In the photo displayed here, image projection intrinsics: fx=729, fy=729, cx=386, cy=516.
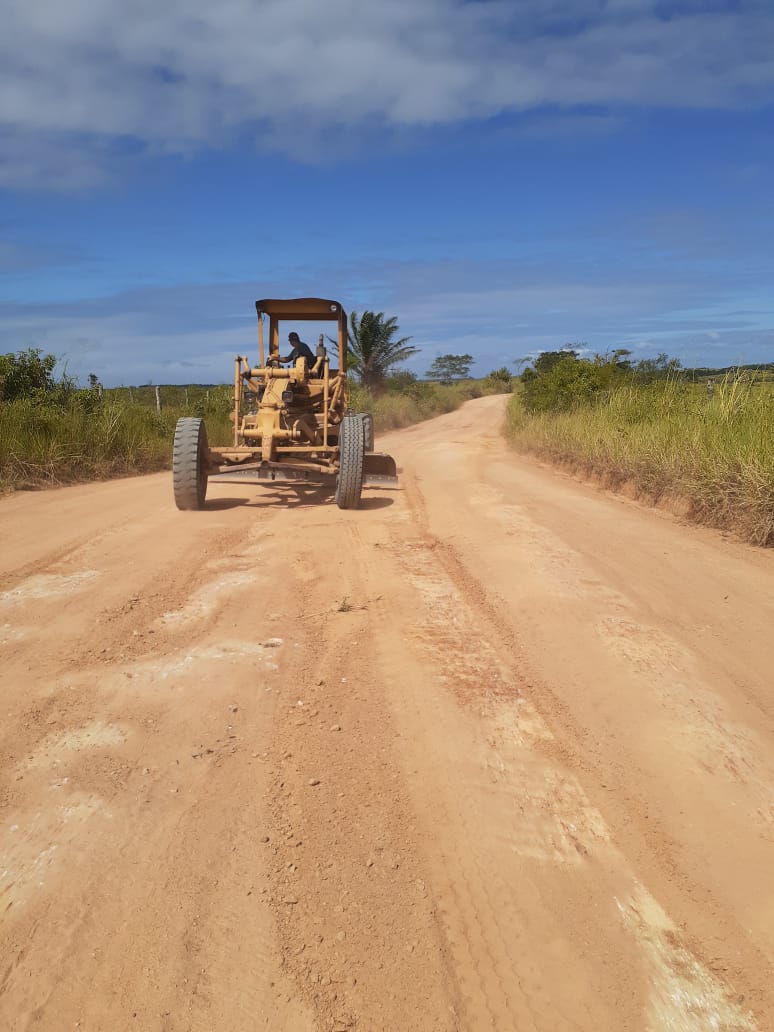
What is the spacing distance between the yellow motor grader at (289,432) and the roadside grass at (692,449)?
3342 millimetres

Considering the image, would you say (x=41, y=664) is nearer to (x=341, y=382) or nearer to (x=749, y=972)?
(x=749, y=972)

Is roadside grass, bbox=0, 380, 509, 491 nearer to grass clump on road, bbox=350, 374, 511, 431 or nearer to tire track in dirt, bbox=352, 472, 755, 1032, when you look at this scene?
grass clump on road, bbox=350, 374, 511, 431

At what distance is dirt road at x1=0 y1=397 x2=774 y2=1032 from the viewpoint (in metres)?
1.93

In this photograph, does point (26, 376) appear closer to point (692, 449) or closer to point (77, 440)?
point (77, 440)

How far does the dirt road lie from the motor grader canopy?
199 inches

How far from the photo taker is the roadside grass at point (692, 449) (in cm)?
681

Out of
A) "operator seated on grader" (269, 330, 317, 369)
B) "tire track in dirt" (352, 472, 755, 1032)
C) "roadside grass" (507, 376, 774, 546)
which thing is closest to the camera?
"tire track in dirt" (352, 472, 755, 1032)

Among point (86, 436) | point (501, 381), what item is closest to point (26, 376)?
point (86, 436)

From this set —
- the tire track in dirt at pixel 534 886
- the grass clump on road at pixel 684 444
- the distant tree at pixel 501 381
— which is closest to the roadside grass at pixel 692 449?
the grass clump on road at pixel 684 444

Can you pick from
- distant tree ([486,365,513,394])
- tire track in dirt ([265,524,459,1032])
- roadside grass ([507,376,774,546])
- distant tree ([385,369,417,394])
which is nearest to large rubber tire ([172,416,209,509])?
tire track in dirt ([265,524,459,1032])

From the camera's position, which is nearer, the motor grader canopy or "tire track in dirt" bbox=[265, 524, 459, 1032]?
"tire track in dirt" bbox=[265, 524, 459, 1032]

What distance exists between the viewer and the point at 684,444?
8.50 metres

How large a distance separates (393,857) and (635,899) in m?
0.76

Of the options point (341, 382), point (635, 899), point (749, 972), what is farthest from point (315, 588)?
point (341, 382)
